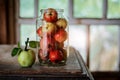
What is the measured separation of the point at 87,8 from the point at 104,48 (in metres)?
0.55

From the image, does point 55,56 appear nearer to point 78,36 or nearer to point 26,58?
point 26,58

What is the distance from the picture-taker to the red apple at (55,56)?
139 centimetres

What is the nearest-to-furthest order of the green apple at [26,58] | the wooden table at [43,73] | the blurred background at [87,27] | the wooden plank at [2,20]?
1. the wooden table at [43,73]
2. the green apple at [26,58]
3. the wooden plank at [2,20]
4. the blurred background at [87,27]

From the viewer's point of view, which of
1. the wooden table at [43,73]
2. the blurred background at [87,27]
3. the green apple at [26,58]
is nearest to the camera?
the wooden table at [43,73]

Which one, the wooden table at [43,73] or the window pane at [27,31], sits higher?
the window pane at [27,31]

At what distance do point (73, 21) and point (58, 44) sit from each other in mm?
2105

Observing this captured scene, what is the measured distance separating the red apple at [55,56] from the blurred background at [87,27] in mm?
2059

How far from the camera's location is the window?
11.5 ft

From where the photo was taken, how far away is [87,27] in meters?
3.52

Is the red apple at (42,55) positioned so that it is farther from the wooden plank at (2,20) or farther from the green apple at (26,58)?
the wooden plank at (2,20)

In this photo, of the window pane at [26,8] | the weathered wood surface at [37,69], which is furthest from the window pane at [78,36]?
the weathered wood surface at [37,69]

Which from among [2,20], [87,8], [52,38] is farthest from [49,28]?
[87,8]

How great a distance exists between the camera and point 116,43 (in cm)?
359

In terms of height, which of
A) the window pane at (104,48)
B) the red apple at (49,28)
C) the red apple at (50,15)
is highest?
the red apple at (50,15)
